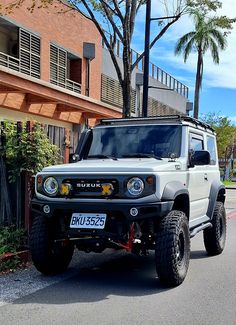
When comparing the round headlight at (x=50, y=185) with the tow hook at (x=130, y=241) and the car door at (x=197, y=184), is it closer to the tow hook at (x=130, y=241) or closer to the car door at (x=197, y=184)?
the tow hook at (x=130, y=241)

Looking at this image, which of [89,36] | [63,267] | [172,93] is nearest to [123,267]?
[63,267]

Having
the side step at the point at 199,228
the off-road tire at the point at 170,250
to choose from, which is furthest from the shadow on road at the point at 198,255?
the off-road tire at the point at 170,250

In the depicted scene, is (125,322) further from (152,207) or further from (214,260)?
(214,260)

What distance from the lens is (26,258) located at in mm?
7898

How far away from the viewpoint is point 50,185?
6.83m

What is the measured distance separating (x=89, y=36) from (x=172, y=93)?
60.2 feet

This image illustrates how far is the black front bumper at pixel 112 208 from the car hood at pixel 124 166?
413mm

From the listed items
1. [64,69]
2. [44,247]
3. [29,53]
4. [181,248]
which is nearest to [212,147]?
[181,248]

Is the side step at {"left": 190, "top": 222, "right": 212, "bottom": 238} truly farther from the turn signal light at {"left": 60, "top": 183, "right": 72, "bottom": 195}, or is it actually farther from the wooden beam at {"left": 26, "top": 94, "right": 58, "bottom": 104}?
the wooden beam at {"left": 26, "top": 94, "right": 58, "bottom": 104}

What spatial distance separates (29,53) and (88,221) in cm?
1662

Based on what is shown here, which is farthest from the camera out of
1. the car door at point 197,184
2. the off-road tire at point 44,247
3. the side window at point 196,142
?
the side window at point 196,142

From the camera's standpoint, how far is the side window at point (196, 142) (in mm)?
7996

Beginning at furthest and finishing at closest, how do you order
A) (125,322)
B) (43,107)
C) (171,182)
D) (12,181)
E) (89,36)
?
(89,36), (43,107), (12,181), (171,182), (125,322)

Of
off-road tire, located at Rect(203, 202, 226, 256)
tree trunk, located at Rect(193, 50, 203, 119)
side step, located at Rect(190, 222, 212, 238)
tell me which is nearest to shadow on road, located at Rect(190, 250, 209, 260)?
off-road tire, located at Rect(203, 202, 226, 256)
